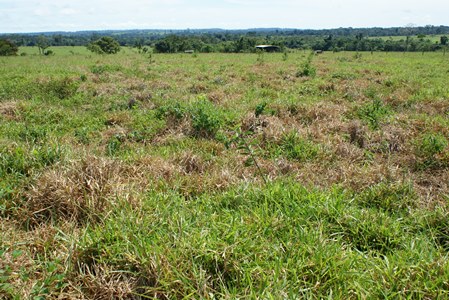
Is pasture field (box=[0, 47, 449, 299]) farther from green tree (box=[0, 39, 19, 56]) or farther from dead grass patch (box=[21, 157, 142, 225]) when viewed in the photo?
green tree (box=[0, 39, 19, 56])

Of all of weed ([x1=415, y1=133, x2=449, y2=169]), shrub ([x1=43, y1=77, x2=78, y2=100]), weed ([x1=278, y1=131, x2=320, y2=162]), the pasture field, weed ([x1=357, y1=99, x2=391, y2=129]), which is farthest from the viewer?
shrub ([x1=43, y1=77, x2=78, y2=100])

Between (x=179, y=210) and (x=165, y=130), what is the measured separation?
3.72 metres

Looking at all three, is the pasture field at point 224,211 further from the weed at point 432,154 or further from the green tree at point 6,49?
the green tree at point 6,49

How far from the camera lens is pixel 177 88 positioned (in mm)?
11938

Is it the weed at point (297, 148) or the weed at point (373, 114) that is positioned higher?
the weed at point (373, 114)

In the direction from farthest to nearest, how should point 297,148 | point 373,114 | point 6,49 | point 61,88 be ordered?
point 6,49, point 61,88, point 373,114, point 297,148

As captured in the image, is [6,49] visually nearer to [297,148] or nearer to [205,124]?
[205,124]

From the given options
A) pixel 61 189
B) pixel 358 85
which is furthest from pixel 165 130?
pixel 358 85

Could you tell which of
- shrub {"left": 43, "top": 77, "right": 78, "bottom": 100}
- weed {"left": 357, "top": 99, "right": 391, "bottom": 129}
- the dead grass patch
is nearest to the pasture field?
the dead grass patch

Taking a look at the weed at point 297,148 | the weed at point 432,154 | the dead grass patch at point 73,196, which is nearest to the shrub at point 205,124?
the weed at point 297,148

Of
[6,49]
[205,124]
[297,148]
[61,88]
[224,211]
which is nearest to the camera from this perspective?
[224,211]

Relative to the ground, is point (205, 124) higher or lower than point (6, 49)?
lower

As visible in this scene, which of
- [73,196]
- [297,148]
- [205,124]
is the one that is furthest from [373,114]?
[73,196]

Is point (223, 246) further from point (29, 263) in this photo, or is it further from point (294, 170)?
point (294, 170)
